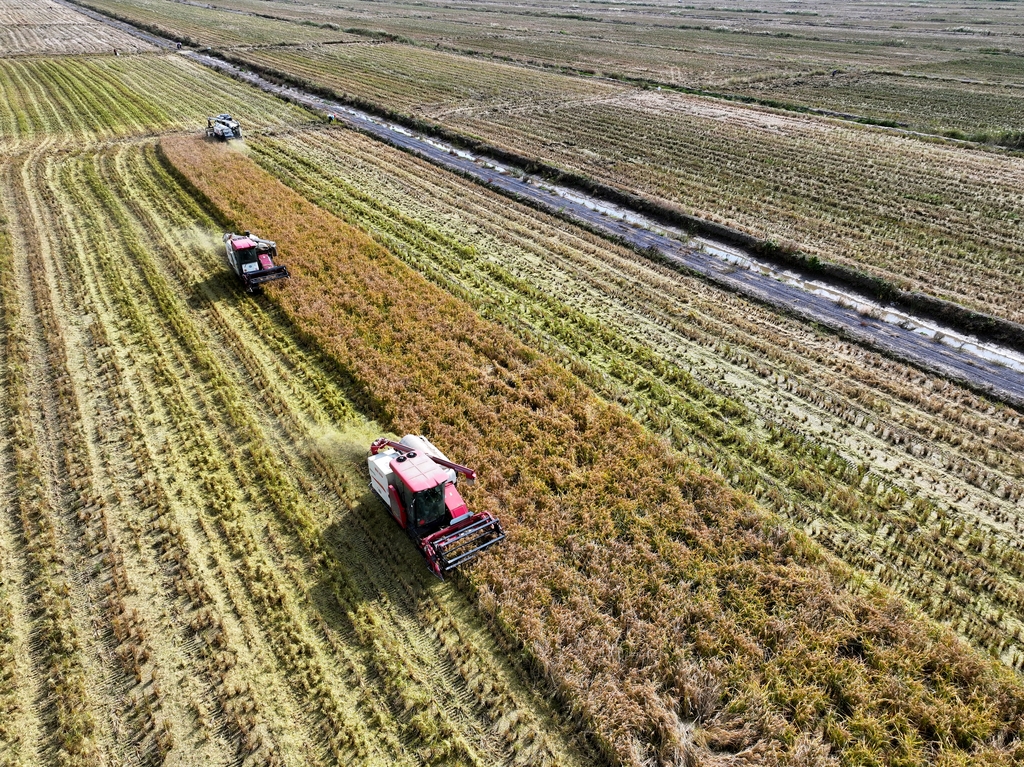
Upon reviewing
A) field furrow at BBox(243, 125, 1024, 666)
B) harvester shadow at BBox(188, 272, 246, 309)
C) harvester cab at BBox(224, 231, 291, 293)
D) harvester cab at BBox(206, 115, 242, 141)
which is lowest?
field furrow at BBox(243, 125, 1024, 666)

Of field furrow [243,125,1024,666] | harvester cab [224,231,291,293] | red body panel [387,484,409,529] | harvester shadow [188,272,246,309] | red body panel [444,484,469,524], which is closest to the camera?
red body panel [444,484,469,524]

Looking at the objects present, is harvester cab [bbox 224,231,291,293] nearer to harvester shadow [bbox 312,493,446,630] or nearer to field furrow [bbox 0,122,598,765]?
field furrow [bbox 0,122,598,765]

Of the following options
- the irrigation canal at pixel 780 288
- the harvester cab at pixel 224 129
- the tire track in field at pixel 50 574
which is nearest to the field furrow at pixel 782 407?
the irrigation canal at pixel 780 288

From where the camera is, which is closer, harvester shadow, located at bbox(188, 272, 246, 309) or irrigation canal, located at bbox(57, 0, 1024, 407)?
irrigation canal, located at bbox(57, 0, 1024, 407)

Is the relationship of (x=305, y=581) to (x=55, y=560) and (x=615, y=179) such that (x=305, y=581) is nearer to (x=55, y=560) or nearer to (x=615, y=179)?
(x=55, y=560)

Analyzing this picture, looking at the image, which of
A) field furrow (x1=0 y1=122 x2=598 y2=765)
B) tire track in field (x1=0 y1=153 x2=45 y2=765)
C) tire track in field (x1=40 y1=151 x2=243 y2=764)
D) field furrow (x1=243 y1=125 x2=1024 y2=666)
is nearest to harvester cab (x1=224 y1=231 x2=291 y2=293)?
field furrow (x1=0 y1=122 x2=598 y2=765)

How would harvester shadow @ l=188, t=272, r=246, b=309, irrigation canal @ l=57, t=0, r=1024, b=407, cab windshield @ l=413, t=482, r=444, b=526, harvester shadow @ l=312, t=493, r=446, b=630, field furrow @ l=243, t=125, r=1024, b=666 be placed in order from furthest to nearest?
1. harvester shadow @ l=188, t=272, r=246, b=309
2. irrigation canal @ l=57, t=0, r=1024, b=407
3. field furrow @ l=243, t=125, r=1024, b=666
4. cab windshield @ l=413, t=482, r=444, b=526
5. harvester shadow @ l=312, t=493, r=446, b=630
